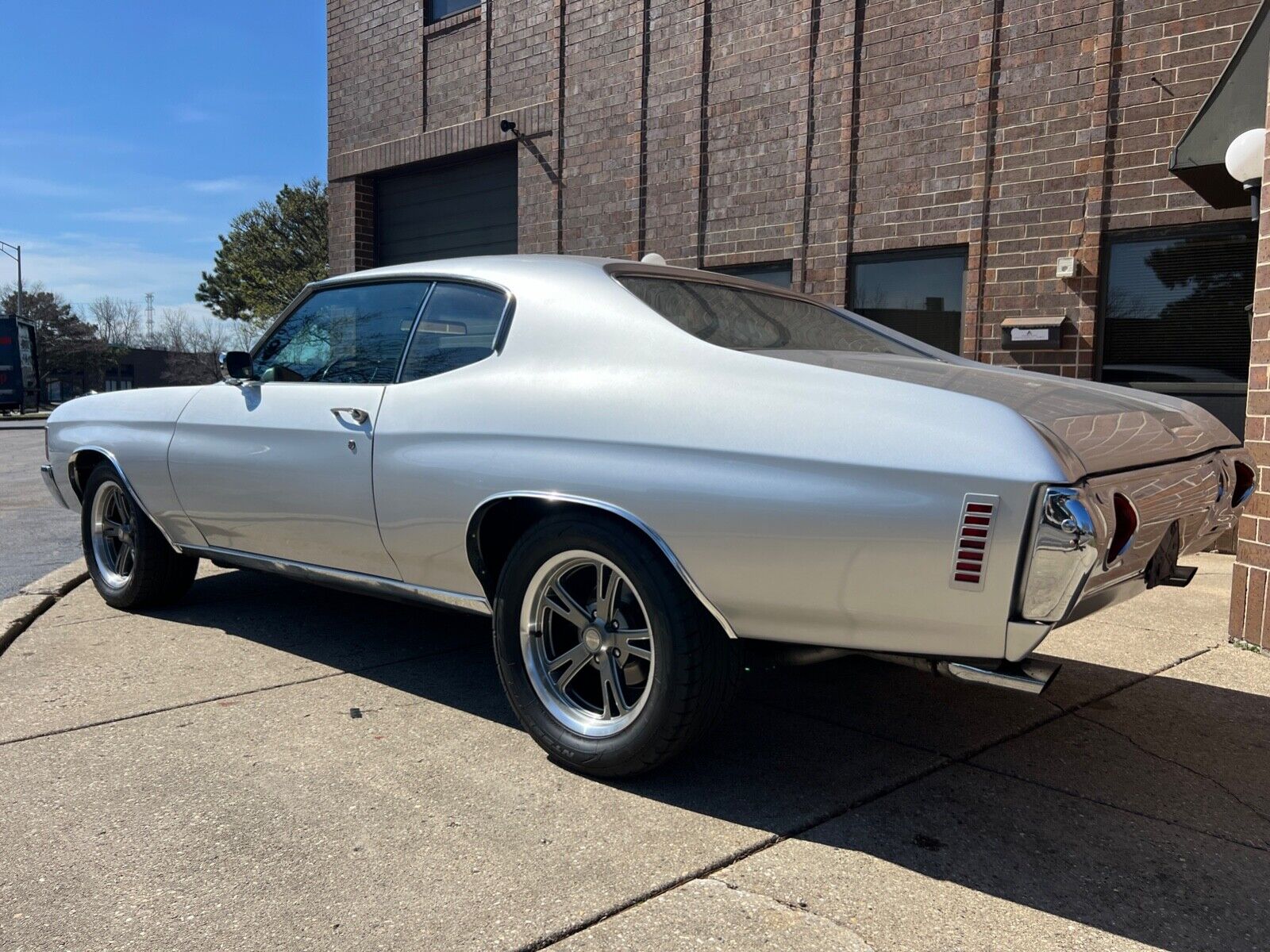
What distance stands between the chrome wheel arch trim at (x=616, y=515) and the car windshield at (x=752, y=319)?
56 centimetres

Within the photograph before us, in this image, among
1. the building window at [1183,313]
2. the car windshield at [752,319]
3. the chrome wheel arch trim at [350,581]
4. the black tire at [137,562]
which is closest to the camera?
the car windshield at [752,319]

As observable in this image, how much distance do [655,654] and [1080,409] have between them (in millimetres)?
1264

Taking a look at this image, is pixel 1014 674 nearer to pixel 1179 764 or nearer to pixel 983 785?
pixel 983 785

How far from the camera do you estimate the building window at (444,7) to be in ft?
39.4

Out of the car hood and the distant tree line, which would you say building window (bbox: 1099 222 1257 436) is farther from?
Result: the distant tree line

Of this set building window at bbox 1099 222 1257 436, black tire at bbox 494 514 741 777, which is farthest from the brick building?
black tire at bbox 494 514 741 777

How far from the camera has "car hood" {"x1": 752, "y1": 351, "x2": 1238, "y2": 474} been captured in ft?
7.88

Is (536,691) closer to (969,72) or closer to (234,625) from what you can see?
(234,625)

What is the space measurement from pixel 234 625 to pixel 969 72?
265 inches

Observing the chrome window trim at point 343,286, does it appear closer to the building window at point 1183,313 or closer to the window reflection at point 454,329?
the window reflection at point 454,329

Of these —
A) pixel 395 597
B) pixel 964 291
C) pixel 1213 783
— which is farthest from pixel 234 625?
pixel 964 291

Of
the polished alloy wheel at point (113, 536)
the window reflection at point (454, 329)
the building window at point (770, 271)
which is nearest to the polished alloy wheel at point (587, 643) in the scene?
the window reflection at point (454, 329)

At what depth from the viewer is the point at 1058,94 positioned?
759 centimetres

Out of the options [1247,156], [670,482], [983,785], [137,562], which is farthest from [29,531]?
[1247,156]
